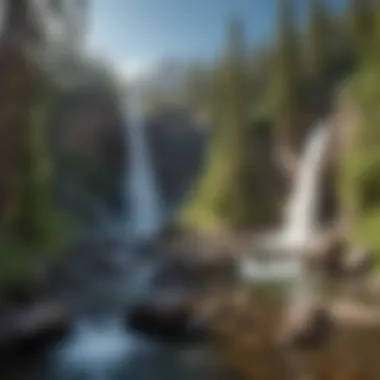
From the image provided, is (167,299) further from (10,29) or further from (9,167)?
(10,29)

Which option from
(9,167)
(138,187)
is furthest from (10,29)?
(138,187)

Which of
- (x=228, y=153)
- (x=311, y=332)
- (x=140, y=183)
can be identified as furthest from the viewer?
(x=140, y=183)

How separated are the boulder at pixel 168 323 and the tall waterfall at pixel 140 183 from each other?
22 cm

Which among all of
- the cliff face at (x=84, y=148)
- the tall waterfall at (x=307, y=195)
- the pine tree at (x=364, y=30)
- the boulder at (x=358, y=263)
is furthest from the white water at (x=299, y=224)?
the cliff face at (x=84, y=148)

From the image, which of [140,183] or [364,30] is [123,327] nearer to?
[140,183]

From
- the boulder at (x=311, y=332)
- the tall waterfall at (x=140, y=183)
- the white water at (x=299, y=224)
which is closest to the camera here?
the boulder at (x=311, y=332)

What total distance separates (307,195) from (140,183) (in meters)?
0.58

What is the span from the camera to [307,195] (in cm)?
165

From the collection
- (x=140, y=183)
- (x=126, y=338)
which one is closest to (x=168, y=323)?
(x=126, y=338)

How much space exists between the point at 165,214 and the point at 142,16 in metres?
0.58

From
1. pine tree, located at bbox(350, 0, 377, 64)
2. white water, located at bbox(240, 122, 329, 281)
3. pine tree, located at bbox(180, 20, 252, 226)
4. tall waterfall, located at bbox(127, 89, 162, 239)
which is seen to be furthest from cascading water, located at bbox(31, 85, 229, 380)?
pine tree, located at bbox(350, 0, 377, 64)

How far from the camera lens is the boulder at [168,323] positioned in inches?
64.4

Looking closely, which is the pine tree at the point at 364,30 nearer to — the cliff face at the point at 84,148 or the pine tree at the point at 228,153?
the pine tree at the point at 228,153

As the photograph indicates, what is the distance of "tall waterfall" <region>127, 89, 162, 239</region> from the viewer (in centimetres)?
178
